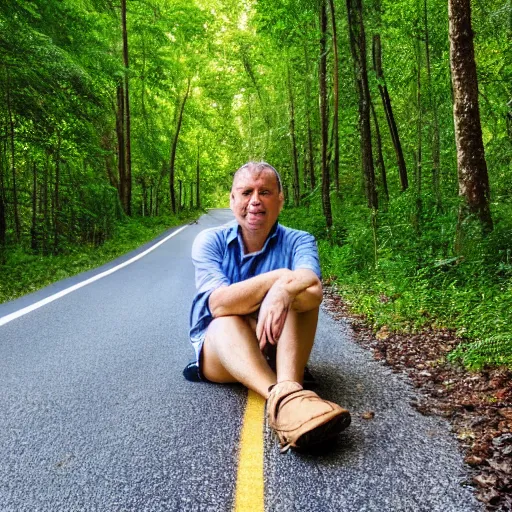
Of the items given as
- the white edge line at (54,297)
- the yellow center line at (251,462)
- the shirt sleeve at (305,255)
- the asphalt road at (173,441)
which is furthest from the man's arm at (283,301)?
the white edge line at (54,297)

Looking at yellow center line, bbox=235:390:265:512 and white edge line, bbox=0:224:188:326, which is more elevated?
white edge line, bbox=0:224:188:326

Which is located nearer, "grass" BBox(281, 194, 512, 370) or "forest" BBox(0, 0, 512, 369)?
"grass" BBox(281, 194, 512, 370)

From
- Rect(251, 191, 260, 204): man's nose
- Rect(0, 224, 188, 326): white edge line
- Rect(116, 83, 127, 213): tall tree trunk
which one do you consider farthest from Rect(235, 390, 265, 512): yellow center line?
Rect(116, 83, 127, 213): tall tree trunk

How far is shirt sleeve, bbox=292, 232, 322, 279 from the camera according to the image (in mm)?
3264

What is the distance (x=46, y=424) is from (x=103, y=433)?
39 centimetres

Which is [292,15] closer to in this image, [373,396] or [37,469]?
[373,396]

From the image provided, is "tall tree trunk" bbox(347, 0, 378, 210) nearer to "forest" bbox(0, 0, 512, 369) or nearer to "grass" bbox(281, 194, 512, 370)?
"forest" bbox(0, 0, 512, 369)

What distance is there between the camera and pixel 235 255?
3.58 m

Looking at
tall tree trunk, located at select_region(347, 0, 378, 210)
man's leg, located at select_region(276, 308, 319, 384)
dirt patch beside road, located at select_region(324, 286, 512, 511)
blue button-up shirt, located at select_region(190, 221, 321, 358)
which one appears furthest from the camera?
tall tree trunk, located at select_region(347, 0, 378, 210)

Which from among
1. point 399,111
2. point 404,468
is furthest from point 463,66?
point 399,111

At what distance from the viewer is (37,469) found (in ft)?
7.47

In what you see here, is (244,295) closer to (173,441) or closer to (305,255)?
(305,255)

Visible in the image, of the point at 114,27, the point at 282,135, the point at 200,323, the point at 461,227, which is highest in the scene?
the point at 114,27

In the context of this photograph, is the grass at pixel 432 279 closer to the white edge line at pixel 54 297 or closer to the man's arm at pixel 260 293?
the man's arm at pixel 260 293
